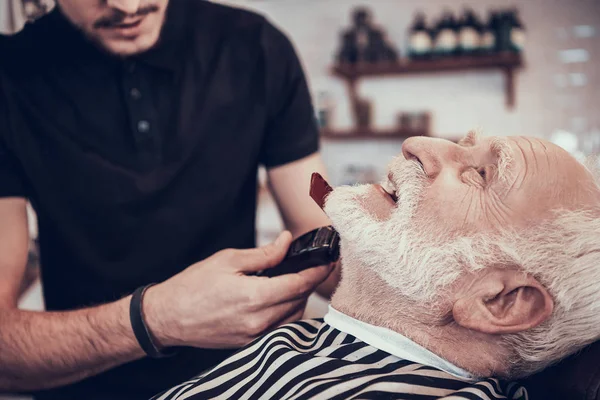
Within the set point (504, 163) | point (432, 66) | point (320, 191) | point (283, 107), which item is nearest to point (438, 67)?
point (432, 66)

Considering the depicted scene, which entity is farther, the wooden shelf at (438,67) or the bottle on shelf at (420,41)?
the bottle on shelf at (420,41)

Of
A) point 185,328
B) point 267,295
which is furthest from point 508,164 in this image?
point 185,328

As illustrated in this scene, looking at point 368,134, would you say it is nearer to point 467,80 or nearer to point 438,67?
point 438,67

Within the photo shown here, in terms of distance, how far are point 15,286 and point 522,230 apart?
1.37 metres

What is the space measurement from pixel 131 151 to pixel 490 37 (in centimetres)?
314

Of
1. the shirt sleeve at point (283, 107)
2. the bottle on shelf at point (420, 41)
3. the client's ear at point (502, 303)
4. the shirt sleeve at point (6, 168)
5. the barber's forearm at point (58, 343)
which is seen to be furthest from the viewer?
the bottle on shelf at point (420, 41)

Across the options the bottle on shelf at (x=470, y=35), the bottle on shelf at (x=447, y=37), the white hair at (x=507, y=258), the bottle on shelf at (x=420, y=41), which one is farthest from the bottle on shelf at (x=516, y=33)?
the white hair at (x=507, y=258)

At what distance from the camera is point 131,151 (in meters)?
1.56

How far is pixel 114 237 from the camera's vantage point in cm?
158

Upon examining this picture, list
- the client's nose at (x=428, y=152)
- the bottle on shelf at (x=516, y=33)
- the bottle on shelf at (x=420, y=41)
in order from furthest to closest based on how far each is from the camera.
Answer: the bottle on shelf at (x=420, y=41) → the bottle on shelf at (x=516, y=33) → the client's nose at (x=428, y=152)

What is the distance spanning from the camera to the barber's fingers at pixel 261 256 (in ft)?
3.98

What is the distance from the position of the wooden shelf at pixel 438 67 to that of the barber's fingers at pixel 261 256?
307cm

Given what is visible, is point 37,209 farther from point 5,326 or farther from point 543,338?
point 543,338

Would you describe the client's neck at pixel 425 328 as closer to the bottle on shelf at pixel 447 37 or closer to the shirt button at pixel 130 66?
the shirt button at pixel 130 66
